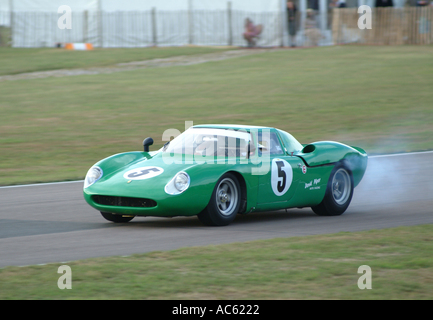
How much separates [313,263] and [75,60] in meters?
22.9

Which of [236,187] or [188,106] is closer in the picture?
[236,187]

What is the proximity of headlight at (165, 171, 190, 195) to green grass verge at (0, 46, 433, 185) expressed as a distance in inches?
173

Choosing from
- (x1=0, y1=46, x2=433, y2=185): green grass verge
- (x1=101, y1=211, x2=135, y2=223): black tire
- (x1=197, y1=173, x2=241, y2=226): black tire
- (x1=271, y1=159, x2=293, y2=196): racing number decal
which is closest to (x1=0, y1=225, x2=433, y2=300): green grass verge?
(x1=197, y1=173, x2=241, y2=226): black tire

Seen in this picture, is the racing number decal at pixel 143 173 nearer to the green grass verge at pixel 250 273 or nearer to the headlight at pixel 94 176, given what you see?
the headlight at pixel 94 176

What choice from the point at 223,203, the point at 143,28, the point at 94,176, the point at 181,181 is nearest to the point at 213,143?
the point at 223,203

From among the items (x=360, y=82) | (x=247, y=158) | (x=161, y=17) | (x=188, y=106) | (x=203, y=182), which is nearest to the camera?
(x=203, y=182)

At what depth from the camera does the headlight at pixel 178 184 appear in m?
7.27

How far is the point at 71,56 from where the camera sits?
2823 cm

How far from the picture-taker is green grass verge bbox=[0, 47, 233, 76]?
84.9 feet

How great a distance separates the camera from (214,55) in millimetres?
28844
